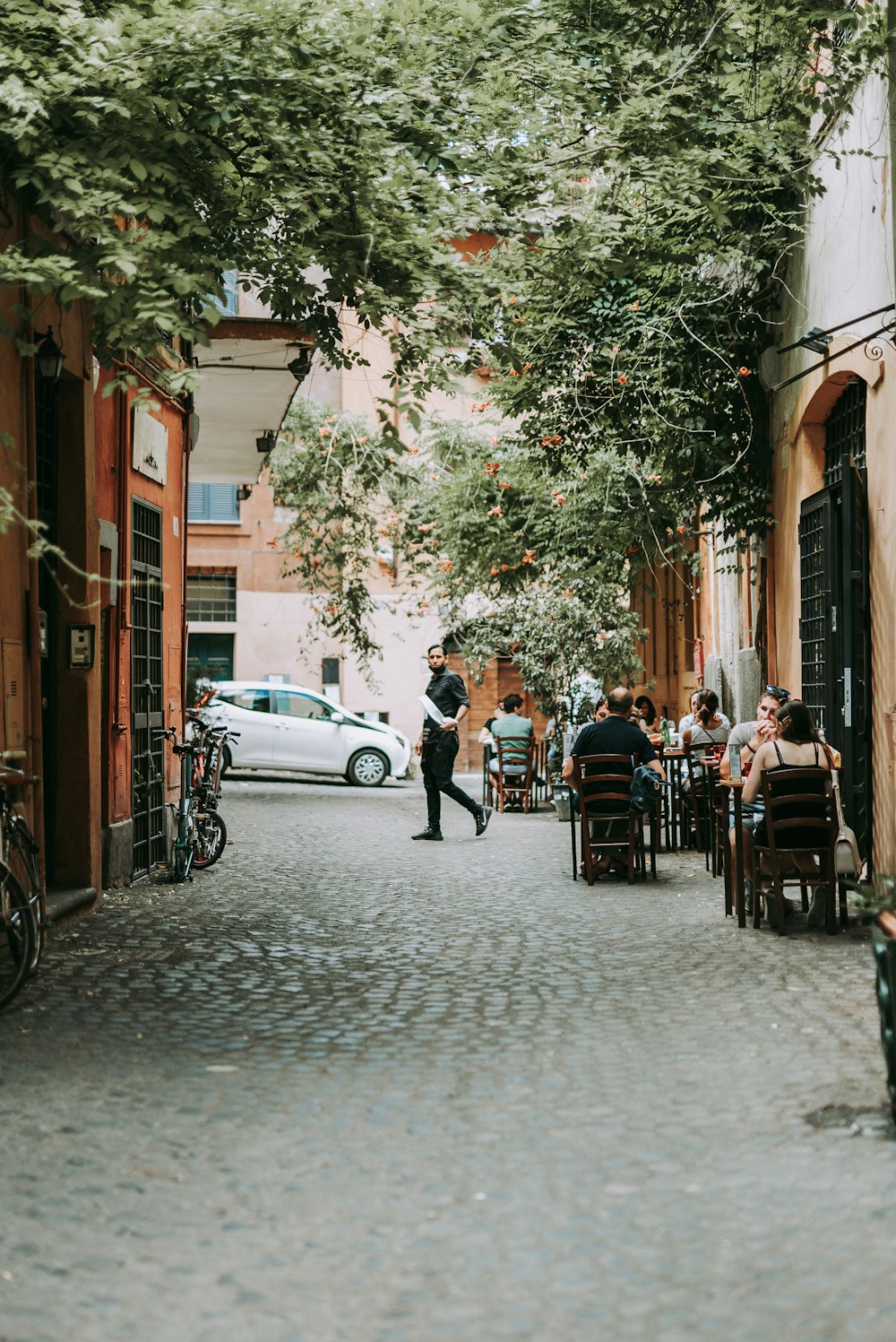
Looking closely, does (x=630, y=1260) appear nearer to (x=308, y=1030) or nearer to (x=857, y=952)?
(x=308, y=1030)

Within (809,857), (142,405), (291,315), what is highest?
(291,315)

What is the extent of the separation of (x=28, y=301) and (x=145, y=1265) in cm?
650

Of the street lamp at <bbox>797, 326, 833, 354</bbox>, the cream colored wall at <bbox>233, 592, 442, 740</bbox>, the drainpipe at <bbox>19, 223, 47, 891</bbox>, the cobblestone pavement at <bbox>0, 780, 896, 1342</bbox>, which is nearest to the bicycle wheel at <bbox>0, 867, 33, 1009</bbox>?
the cobblestone pavement at <bbox>0, 780, 896, 1342</bbox>

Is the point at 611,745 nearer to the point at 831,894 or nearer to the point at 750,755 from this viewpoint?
the point at 750,755

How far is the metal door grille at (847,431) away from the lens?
11351 millimetres

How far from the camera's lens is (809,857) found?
915 cm

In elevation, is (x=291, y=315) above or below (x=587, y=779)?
above

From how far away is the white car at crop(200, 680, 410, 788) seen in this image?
85.2 feet

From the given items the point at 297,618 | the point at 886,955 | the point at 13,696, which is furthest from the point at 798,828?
the point at 297,618

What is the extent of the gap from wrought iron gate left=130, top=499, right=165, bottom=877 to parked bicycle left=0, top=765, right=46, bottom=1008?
14.8ft

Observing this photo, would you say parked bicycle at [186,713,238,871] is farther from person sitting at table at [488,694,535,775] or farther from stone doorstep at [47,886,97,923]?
person sitting at table at [488,694,535,775]

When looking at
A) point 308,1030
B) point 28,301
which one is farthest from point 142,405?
point 308,1030

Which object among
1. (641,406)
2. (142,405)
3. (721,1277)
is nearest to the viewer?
(721,1277)

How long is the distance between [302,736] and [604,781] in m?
A: 14.3
